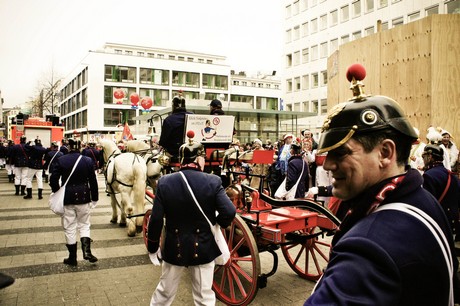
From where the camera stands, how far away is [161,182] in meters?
3.50

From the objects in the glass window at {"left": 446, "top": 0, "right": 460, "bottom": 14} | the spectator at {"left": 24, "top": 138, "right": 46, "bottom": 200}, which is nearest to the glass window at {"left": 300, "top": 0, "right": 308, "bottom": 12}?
the glass window at {"left": 446, "top": 0, "right": 460, "bottom": 14}

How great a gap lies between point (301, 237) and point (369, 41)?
6650mm

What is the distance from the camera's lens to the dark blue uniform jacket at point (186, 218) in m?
3.35

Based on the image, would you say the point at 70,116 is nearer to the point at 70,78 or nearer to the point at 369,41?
the point at 70,78

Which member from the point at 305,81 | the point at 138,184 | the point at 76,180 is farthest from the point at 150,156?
the point at 305,81

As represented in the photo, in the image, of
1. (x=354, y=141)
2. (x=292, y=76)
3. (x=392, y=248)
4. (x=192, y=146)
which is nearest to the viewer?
(x=392, y=248)

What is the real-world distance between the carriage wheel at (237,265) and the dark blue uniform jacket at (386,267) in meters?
3.01

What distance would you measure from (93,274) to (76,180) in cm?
157

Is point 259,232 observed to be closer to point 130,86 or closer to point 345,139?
point 345,139

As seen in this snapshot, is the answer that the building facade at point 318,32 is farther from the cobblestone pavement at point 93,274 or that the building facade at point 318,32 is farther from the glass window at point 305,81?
the cobblestone pavement at point 93,274

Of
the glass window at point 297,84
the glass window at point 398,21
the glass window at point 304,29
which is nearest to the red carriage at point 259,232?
the glass window at point 398,21

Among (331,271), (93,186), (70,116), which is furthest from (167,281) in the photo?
(70,116)

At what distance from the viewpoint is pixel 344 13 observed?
43844 mm

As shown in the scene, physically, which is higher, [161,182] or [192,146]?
[192,146]
